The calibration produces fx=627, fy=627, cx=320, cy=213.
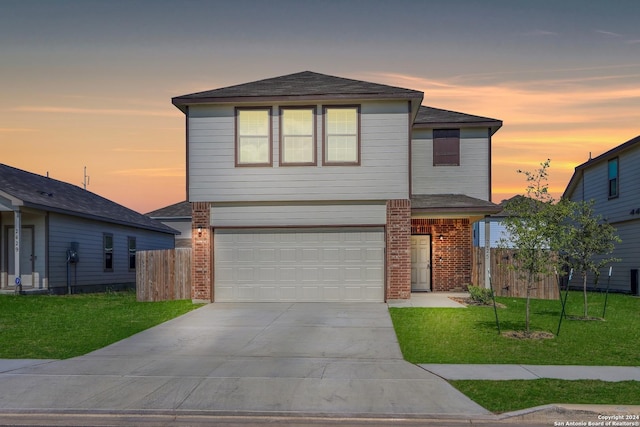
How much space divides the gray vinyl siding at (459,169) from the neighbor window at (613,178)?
8272 millimetres

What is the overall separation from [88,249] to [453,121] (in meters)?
17.0

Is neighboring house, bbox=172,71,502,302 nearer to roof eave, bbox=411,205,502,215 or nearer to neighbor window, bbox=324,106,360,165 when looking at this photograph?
neighbor window, bbox=324,106,360,165

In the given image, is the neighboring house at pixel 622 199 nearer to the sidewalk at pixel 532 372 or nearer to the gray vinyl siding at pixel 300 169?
the gray vinyl siding at pixel 300 169

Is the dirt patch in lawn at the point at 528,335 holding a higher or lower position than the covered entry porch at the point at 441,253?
lower

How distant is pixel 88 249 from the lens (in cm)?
2831

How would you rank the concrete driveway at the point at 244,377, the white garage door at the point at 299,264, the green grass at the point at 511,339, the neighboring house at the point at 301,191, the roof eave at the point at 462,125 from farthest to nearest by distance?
the roof eave at the point at 462,125, the white garage door at the point at 299,264, the neighboring house at the point at 301,191, the green grass at the point at 511,339, the concrete driveway at the point at 244,377

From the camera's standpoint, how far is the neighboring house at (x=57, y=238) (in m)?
24.5

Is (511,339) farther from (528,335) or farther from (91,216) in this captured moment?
(91,216)

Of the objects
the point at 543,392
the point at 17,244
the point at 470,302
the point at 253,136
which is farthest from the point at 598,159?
the point at 17,244

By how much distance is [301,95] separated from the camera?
20.2 m

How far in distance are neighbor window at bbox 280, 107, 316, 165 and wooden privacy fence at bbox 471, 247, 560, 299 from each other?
8.63m

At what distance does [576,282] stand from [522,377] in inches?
1127

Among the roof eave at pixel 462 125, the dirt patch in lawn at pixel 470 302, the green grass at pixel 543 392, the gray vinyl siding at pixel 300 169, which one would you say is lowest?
the dirt patch in lawn at pixel 470 302

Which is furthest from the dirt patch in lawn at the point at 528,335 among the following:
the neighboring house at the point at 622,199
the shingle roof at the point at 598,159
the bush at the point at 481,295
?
the shingle roof at the point at 598,159
